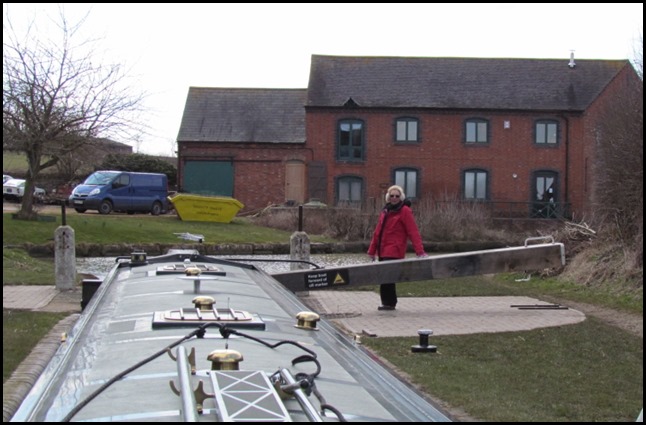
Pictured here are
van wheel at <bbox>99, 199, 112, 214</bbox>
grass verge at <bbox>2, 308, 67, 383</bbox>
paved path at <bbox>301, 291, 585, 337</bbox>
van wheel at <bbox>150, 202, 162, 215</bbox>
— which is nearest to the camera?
grass verge at <bbox>2, 308, 67, 383</bbox>

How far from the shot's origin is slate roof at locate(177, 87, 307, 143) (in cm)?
4328

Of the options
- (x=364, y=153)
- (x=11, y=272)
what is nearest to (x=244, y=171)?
(x=364, y=153)

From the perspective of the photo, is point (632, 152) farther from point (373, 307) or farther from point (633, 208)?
point (373, 307)

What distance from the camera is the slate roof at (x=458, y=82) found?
4209 cm

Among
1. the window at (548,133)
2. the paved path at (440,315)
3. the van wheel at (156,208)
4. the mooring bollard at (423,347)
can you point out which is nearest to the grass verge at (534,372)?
the mooring bollard at (423,347)

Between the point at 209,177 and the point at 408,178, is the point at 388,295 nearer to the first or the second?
the point at 408,178

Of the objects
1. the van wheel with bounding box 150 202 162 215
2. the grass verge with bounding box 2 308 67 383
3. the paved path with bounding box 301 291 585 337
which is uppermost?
the van wheel with bounding box 150 202 162 215

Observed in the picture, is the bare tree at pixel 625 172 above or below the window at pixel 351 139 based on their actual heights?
Answer: below

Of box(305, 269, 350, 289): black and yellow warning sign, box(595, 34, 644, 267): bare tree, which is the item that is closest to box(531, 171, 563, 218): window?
box(595, 34, 644, 267): bare tree

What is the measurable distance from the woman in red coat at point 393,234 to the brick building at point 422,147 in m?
29.2

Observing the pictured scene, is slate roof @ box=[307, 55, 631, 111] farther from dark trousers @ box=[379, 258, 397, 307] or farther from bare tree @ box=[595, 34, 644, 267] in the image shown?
dark trousers @ box=[379, 258, 397, 307]

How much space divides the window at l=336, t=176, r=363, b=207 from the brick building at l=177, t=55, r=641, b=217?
0.05 m

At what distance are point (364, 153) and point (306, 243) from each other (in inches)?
1093

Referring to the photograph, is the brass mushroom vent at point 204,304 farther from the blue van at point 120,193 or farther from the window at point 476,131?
the window at point 476,131
